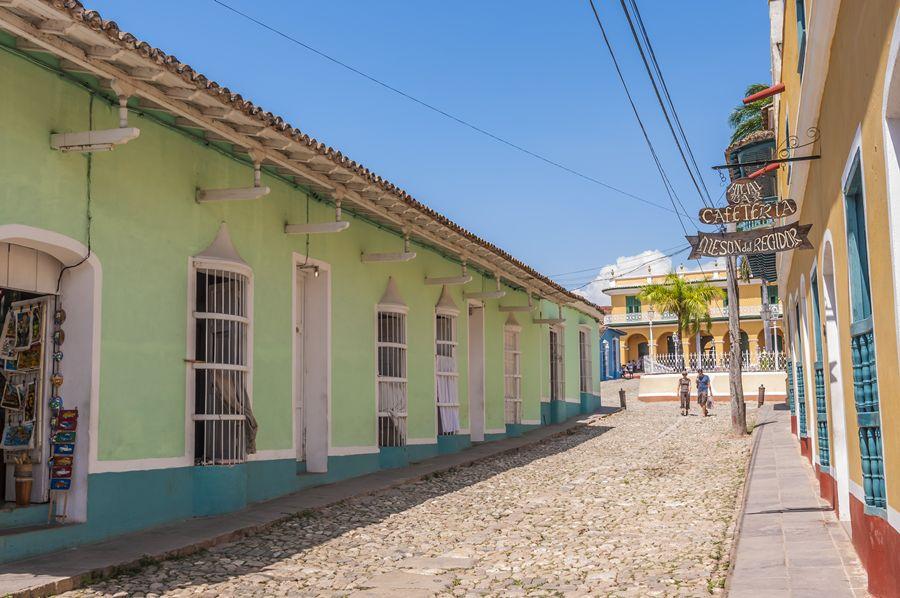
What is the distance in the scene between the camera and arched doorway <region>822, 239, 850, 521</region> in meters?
7.56

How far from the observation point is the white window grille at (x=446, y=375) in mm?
15086

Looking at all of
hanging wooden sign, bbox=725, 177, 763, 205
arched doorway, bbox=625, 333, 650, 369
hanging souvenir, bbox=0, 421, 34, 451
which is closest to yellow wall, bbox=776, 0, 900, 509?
hanging wooden sign, bbox=725, 177, 763, 205

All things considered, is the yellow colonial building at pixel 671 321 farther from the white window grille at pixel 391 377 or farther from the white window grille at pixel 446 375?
the white window grille at pixel 391 377

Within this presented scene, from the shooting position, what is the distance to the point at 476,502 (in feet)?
33.4

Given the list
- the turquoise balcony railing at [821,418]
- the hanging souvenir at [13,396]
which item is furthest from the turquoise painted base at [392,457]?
the hanging souvenir at [13,396]

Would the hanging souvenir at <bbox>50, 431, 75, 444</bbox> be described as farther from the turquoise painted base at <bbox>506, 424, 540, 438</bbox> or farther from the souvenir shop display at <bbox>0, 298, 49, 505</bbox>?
the turquoise painted base at <bbox>506, 424, 540, 438</bbox>

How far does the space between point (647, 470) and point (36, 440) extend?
27.7 feet

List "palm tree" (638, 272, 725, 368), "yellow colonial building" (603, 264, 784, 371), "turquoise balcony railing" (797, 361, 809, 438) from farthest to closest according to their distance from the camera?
"yellow colonial building" (603, 264, 784, 371), "palm tree" (638, 272, 725, 368), "turquoise balcony railing" (797, 361, 809, 438)

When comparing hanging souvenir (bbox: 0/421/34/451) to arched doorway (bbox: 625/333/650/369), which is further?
arched doorway (bbox: 625/333/650/369)

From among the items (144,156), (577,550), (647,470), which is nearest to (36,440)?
(144,156)

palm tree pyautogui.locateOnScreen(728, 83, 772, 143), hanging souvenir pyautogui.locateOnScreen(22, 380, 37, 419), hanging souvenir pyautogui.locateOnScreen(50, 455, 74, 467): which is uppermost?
palm tree pyautogui.locateOnScreen(728, 83, 772, 143)

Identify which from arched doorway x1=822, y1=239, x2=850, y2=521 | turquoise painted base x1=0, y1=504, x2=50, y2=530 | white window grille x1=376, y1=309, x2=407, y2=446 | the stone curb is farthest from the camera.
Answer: white window grille x1=376, y1=309, x2=407, y2=446

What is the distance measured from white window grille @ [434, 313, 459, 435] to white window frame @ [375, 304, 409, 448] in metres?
1.48

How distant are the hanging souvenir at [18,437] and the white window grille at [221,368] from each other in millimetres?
1637
